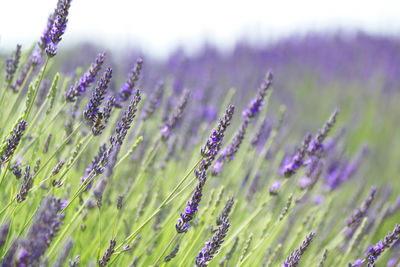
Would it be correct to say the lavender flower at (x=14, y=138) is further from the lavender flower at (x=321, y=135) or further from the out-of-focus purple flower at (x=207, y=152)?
the lavender flower at (x=321, y=135)

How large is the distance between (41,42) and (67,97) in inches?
15.4

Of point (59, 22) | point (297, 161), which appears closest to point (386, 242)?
point (297, 161)

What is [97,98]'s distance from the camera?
129cm

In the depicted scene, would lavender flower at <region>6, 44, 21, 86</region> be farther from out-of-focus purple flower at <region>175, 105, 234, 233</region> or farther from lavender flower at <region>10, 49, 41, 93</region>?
out-of-focus purple flower at <region>175, 105, 234, 233</region>

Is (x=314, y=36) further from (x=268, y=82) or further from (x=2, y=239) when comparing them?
(x=2, y=239)

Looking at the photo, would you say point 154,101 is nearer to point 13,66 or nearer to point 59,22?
point 13,66

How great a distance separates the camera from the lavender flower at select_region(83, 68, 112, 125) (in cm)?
126

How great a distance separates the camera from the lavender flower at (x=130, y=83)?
5.48 feet

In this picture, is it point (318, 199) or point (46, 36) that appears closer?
point (46, 36)

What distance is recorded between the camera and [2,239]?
0.95 m

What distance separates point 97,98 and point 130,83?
16.4 inches

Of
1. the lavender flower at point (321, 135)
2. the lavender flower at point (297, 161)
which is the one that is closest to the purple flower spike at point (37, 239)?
the lavender flower at point (297, 161)

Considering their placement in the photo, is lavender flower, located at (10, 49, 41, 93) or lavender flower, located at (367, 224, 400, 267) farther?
lavender flower, located at (10, 49, 41, 93)

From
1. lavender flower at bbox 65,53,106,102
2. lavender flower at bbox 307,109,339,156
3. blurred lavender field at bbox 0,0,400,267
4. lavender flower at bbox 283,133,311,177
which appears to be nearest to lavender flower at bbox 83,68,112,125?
blurred lavender field at bbox 0,0,400,267
